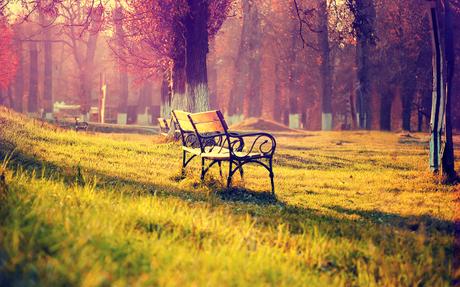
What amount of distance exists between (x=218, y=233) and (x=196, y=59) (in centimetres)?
1050

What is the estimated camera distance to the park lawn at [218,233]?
3480 mm

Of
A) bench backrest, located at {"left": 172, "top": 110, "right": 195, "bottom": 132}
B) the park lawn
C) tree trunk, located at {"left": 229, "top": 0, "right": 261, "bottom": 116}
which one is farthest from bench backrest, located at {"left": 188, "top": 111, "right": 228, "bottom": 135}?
tree trunk, located at {"left": 229, "top": 0, "right": 261, "bottom": 116}

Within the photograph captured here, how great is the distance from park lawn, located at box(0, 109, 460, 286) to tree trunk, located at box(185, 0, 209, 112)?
565 cm

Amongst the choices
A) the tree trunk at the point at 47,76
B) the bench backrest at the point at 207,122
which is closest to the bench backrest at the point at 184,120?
the bench backrest at the point at 207,122

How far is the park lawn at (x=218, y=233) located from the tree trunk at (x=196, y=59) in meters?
5.65

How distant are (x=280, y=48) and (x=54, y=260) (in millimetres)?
35518

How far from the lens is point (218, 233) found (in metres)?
4.84

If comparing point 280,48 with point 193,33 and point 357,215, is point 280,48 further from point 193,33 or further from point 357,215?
point 357,215

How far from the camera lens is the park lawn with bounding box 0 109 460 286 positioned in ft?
11.4

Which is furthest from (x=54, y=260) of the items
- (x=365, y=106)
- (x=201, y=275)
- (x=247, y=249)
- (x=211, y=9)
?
(x=365, y=106)

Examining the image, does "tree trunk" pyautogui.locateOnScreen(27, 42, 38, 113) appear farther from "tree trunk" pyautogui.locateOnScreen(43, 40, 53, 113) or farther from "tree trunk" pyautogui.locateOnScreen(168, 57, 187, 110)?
"tree trunk" pyautogui.locateOnScreen(168, 57, 187, 110)

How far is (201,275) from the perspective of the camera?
3.52 m

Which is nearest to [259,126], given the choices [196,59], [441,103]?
[196,59]

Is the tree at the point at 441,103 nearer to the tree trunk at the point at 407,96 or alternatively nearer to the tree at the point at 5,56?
the tree trunk at the point at 407,96
